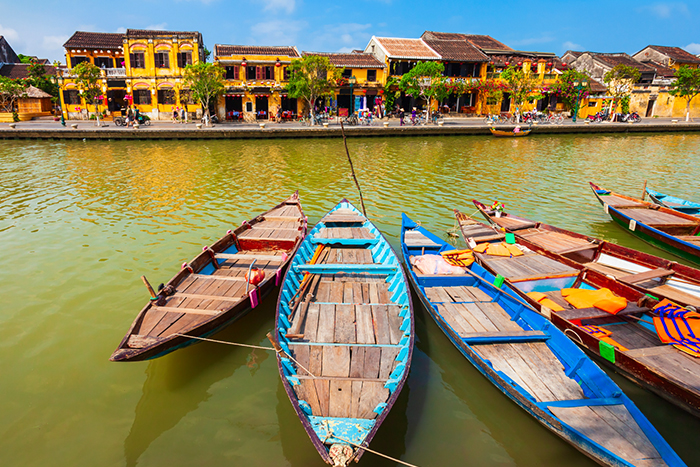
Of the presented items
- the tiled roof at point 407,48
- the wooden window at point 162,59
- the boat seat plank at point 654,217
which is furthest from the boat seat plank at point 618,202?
the wooden window at point 162,59

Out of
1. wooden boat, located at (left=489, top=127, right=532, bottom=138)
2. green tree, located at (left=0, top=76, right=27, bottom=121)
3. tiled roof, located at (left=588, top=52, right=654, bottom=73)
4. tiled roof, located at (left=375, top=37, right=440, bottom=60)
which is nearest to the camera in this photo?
wooden boat, located at (left=489, top=127, right=532, bottom=138)

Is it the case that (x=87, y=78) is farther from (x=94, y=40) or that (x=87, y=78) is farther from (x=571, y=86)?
(x=571, y=86)

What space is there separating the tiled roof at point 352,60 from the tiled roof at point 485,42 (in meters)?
15.8

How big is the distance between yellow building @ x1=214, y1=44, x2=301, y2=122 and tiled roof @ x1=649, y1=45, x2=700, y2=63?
54.8 m

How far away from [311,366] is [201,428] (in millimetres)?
1821

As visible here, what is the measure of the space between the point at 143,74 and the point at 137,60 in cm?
147

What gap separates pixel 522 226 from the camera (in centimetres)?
1076

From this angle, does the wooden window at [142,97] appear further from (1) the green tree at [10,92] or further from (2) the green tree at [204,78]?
(1) the green tree at [10,92]

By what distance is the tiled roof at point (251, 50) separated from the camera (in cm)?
3919

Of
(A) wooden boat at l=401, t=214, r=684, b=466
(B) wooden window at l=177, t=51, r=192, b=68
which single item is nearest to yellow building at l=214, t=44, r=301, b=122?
(B) wooden window at l=177, t=51, r=192, b=68

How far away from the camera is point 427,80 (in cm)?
3641

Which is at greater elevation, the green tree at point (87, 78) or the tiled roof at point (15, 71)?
the tiled roof at point (15, 71)

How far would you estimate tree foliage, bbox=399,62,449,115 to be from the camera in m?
36.3

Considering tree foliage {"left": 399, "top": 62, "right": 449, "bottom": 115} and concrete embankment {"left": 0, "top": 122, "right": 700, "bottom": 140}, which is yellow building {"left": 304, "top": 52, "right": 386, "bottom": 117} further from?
concrete embankment {"left": 0, "top": 122, "right": 700, "bottom": 140}
